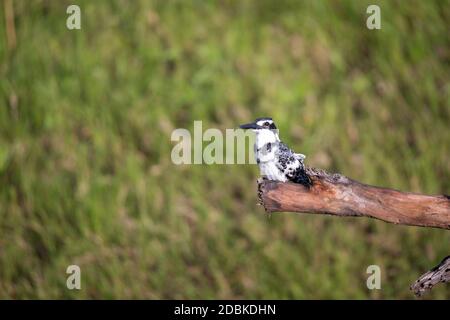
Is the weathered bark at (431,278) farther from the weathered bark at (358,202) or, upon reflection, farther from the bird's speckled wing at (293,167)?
the bird's speckled wing at (293,167)

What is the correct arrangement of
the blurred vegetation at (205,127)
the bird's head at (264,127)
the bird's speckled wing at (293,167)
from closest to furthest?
the bird's speckled wing at (293,167)
the bird's head at (264,127)
the blurred vegetation at (205,127)

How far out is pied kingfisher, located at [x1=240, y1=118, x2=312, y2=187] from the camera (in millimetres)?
3669

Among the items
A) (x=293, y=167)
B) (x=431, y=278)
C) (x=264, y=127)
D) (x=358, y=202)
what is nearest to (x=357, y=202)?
(x=358, y=202)

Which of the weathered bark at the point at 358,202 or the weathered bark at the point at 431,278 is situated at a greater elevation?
the weathered bark at the point at 358,202

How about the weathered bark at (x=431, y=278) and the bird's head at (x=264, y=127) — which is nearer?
the weathered bark at (x=431, y=278)

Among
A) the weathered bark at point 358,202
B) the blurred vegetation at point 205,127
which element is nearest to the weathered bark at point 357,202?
the weathered bark at point 358,202

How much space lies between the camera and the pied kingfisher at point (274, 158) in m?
3.67

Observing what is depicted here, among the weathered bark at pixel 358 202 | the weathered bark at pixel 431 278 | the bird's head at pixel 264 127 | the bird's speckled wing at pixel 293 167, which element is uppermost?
the bird's head at pixel 264 127

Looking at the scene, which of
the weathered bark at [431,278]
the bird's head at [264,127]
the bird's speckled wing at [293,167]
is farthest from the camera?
the bird's head at [264,127]

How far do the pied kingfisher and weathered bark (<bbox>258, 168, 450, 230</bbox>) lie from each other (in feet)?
0.21

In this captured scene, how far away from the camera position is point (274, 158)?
3.80 m

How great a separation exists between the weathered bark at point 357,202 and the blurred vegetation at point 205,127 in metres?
3.89
